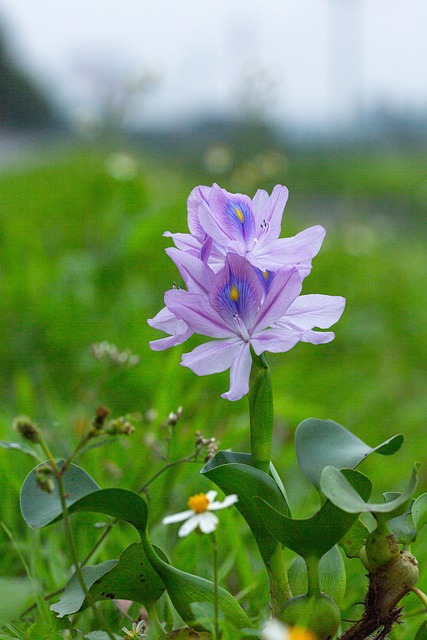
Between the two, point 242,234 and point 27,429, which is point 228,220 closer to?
point 242,234

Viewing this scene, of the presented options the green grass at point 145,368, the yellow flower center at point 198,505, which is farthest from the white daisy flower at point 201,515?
the green grass at point 145,368

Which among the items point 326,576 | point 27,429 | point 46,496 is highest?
point 27,429

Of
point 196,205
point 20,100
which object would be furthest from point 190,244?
point 20,100

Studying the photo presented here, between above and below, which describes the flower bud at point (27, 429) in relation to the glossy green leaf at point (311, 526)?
above

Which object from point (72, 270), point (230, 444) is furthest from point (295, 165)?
point (230, 444)

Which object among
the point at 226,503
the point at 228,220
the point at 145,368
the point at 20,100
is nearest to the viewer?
the point at 226,503

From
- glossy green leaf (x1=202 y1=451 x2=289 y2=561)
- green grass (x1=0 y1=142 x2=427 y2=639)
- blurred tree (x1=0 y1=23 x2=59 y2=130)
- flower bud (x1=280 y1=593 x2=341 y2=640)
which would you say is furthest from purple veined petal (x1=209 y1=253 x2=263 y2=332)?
blurred tree (x1=0 y1=23 x2=59 y2=130)

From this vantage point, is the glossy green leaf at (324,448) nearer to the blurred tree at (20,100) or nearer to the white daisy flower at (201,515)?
the white daisy flower at (201,515)
